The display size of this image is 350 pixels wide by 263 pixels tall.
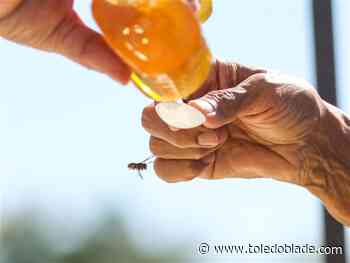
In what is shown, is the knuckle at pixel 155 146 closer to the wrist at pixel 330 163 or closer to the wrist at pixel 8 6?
the wrist at pixel 330 163

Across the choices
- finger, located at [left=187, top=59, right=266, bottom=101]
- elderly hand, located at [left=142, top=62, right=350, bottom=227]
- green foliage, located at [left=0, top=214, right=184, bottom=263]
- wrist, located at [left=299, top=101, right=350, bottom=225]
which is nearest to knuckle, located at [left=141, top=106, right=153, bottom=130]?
elderly hand, located at [left=142, top=62, right=350, bottom=227]

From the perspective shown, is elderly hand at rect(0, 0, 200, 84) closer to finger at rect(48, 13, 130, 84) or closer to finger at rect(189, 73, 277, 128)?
finger at rect(48, 13, 130, 84)

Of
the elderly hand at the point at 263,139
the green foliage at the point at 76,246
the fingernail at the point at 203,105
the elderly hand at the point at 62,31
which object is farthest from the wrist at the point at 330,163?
the green foliage at the point at 76,246

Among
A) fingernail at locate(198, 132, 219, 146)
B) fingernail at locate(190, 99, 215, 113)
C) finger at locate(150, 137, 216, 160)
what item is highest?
fingernail at locate(190, 99, 215, 113)

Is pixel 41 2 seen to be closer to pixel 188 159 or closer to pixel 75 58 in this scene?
pixel 75 58

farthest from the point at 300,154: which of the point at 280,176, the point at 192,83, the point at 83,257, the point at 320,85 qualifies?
the point at 83,257
